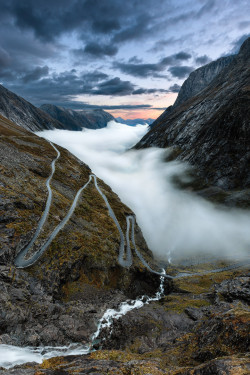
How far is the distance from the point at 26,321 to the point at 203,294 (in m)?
56.8

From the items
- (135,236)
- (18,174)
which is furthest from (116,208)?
(18,174)

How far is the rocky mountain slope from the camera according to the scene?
42.1 m

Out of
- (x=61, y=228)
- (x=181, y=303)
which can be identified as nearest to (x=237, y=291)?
(x=181, y=303)

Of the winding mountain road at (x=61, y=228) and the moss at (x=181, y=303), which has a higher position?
the winding mountain road at (x=61, y=228)

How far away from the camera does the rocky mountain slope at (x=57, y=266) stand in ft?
138

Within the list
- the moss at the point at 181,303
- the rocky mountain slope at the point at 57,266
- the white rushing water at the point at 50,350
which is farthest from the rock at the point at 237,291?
the white rushing water at the point at 50,350

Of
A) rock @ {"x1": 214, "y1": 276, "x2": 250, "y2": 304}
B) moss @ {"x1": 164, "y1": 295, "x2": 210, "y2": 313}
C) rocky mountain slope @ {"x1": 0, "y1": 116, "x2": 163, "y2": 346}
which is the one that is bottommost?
moss @ {"x1": 164, "y1": 295, "x2": 210, "y2": 313}

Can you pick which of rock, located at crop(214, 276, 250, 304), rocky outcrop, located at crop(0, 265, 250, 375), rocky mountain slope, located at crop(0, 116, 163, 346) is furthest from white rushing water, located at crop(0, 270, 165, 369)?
rock, located at crop(214, 276, 250, 304)

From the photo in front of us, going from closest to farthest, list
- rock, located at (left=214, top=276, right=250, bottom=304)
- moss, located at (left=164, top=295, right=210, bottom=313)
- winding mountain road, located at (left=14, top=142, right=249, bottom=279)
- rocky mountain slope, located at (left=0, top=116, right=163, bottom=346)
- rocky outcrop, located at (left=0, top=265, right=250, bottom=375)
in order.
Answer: rocky outcrop, located at (left=0, top=265, right=250, bottom=375), rocky mountain slope, located at (left=0, top=116, right=163, bottom=346), winding mountain road, located at (left=14, top=142, right=249, bottom=279), moss, located at (left=164, top=295, right=210, bottom=313), rock, located at (left=214, top=276, right=250, bottom=304)

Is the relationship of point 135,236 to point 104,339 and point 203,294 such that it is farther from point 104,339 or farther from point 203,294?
point 104,339

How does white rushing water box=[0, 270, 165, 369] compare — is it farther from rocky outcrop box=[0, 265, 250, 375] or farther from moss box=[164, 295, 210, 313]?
moss box=[164, 295, 210, 313]

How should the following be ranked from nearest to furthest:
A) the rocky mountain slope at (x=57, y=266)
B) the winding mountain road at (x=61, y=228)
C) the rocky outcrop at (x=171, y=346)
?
the rocky outcrop at (x=171, y=346), the rocky mountain slope at (x=57, y=266), the winding mountain road at (x=61, y=228)

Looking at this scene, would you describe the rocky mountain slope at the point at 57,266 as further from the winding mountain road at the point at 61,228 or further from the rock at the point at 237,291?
the rock at the point at 237,291

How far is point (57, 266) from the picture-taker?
58031 mm
